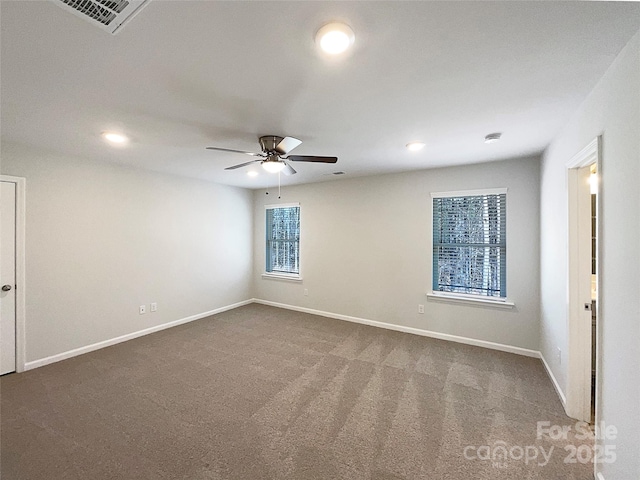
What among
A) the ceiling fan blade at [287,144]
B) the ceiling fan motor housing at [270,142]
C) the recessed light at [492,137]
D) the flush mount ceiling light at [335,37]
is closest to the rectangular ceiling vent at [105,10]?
the flush mount ceiling light at [335,37]

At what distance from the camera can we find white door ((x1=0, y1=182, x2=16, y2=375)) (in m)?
2.79

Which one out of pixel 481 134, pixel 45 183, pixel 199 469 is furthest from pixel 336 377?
pixel 45 183

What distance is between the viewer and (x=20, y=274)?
289 centimetres

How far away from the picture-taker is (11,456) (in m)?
1.77

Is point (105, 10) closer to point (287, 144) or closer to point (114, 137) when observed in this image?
point (287, 144)

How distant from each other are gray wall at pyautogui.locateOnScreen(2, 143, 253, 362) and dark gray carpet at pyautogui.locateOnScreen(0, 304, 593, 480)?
20.7 inches

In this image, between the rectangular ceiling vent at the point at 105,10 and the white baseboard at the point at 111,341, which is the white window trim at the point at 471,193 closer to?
the rectangular ceiling vent at the point at 105,10

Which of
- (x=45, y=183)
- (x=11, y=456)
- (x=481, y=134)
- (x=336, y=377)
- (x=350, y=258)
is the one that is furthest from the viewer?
(x=350, y=258)

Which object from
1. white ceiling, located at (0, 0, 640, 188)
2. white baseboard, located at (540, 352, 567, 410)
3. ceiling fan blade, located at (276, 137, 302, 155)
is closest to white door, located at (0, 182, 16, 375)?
white ceiling, located at (0, 0, 640, 188)

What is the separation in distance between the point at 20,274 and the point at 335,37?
3928 millimetres

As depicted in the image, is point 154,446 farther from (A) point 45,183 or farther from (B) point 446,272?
(B) point 446,272

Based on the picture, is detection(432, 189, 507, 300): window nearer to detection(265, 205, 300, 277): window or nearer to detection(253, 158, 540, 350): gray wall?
detection(253, 158, 540, 350): gray wall

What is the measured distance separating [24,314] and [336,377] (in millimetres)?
3462

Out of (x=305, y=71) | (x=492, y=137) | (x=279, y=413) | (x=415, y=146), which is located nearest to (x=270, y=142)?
(x=305, y=71)
